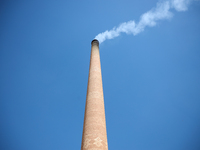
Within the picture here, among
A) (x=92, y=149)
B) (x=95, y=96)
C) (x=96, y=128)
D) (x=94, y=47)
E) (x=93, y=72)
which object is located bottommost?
(x=92, y=149)

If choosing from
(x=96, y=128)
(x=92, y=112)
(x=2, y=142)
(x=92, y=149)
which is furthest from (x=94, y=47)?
(x=2, y=142)

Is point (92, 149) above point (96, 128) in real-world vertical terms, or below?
below

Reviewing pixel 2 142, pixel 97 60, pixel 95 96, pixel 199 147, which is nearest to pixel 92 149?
pixel 95 96

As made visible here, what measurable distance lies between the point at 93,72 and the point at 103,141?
4.75m

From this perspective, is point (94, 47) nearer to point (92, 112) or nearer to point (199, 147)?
point (92, 112)

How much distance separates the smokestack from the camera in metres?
6.27

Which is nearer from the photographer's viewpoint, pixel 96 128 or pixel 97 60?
pixel 96 128

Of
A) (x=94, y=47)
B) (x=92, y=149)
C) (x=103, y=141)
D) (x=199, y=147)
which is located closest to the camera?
(x=92, y=149)

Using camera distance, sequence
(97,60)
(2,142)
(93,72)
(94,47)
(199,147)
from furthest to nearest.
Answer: (2,142) < (199,147) < (94,47) < (97,60) < (93,72)

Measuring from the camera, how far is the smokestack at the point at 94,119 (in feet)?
20.6

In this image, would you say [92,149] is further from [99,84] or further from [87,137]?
[99,84]

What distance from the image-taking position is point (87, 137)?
21.2 ft

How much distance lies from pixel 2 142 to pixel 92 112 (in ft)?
134

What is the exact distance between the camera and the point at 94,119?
7094 mm
